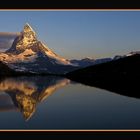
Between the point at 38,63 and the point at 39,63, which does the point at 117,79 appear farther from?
A: the point at 39,63

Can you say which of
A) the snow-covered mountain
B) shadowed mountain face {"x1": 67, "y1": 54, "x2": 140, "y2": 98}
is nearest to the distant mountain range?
the snow-covered mountain

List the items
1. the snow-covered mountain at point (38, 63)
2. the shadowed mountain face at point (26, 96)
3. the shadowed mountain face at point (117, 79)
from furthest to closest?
the shadowed mountain face at point (117, 79) < the snow-covered mountain at point (38, 63) < the shadowed mountain face at point (26, 96)

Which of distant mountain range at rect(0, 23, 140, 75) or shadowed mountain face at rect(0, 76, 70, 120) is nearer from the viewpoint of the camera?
shadowed mountain face at rect(0, 76, 70, 120)

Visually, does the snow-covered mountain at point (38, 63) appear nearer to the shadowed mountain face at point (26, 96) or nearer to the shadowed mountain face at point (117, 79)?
the shadowed mountain face at point (26, 96)

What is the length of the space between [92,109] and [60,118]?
6.61 ft

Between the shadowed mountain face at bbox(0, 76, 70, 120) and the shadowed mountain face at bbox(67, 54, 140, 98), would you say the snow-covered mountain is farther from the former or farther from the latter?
the shadowed mountain face at bbox(67, 54, 140, 98)

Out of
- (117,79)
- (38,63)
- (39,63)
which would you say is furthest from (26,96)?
(117,79)

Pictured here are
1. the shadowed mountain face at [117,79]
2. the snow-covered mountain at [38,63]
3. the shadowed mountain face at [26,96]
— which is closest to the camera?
the shadowed mountain face at [26,96]

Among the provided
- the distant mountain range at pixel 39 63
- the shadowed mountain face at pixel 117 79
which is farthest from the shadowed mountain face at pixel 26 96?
the shadowed mountain face at pixel 117 79
